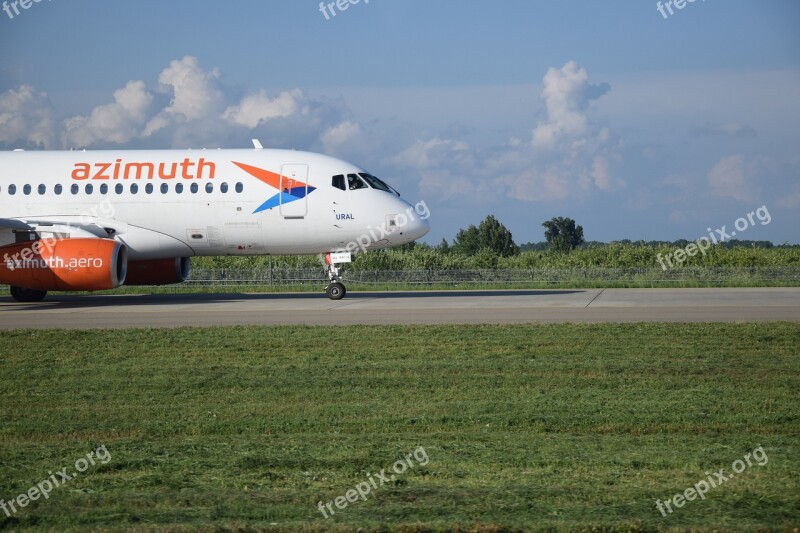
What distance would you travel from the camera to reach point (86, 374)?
16031 mm

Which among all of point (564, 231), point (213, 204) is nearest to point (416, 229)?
point (213, 204)

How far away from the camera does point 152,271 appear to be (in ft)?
106

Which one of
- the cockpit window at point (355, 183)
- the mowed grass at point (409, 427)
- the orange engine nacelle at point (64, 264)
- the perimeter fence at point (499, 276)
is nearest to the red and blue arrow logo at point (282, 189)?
the cockpit window at point (355, 183)

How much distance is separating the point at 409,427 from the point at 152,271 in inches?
874

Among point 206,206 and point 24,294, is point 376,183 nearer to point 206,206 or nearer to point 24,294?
point 206,206

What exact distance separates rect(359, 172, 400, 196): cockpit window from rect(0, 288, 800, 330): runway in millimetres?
3503

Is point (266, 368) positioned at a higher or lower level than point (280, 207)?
lower

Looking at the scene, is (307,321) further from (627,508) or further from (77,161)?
(627,508)

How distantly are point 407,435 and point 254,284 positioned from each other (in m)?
33.9

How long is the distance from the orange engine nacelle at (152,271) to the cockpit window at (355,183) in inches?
256

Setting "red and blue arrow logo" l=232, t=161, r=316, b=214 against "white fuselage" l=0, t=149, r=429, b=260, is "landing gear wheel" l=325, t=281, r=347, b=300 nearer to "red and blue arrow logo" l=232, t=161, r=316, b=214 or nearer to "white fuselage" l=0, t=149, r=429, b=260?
"white fuselage" l=0, t=149, r=429, b=260

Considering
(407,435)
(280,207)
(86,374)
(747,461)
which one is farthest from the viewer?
(280,207)

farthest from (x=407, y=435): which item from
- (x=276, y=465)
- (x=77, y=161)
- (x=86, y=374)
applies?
(x=77, y=161)

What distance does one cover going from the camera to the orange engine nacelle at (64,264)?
28.1 m
